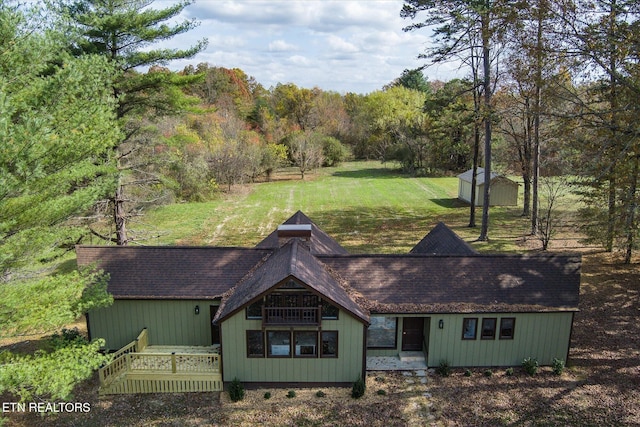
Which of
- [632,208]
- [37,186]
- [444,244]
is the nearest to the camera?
[37,186]

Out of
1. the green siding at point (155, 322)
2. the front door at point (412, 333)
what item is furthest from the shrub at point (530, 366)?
the green siding at point (155, 322)

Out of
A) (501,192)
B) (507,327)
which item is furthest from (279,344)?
(501,192)

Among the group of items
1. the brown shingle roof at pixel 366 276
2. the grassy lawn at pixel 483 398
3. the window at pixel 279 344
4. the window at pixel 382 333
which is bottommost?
the grassy lawn at pixel 483 398

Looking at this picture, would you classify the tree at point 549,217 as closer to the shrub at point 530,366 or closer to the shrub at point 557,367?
the shrub at point 557,367

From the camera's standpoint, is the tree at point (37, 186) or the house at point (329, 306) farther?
the house at point (329, 306)

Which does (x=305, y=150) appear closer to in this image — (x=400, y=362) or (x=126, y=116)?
(x=126, y=116)

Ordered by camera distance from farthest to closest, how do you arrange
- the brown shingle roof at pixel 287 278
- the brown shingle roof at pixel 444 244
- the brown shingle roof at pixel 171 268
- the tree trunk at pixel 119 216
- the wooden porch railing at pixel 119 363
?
the tree trunk at pixel 119 216, the brown shingle roof at pixel 444 244, the brown shingle roof at pixel 171 268, the wooden porch railing at pixel 119 363, the brown shingle roof at pixel 287 278

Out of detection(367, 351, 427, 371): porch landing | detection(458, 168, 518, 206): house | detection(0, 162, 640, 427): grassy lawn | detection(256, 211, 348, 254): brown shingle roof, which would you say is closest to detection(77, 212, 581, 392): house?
detection(367, 351, 427, 371): porch landing

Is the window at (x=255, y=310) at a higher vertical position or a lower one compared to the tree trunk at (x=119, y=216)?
lower
